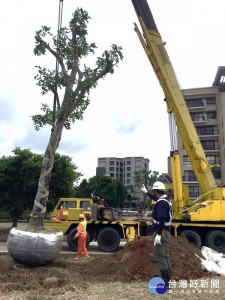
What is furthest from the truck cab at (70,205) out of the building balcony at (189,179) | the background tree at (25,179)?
the building balcony at (189,179)

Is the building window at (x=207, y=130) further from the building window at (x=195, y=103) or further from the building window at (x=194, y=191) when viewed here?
the building window at (x=194, y=191)

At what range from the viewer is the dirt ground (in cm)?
466

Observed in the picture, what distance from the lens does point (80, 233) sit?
9297mm

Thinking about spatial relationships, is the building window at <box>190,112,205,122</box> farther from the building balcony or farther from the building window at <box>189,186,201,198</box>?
the building window at <box>189,186,201,198</box>

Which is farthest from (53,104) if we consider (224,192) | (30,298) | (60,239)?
(224,192)

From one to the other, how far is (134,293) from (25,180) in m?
12.8

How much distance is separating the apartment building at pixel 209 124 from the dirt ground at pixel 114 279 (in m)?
31.9

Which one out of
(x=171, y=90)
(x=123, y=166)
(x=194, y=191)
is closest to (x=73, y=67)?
(x=171, y=90)

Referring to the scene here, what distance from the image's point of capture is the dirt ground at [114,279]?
4655 mm

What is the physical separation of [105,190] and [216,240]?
1438 inches

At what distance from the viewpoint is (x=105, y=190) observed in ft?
154

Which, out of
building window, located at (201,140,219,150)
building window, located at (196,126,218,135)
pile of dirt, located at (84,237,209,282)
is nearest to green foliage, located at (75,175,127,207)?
building window, located at (201,140,219,150)

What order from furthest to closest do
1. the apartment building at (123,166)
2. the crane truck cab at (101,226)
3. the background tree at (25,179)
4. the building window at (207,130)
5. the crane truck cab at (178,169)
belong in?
A: the apartment building at (123,166) → the building window at (207,130) → the background tree at (25,179) → the crane truck cab at (101,226) → the crane truck cab at (178,169)

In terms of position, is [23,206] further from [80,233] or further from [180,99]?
[180,99]
